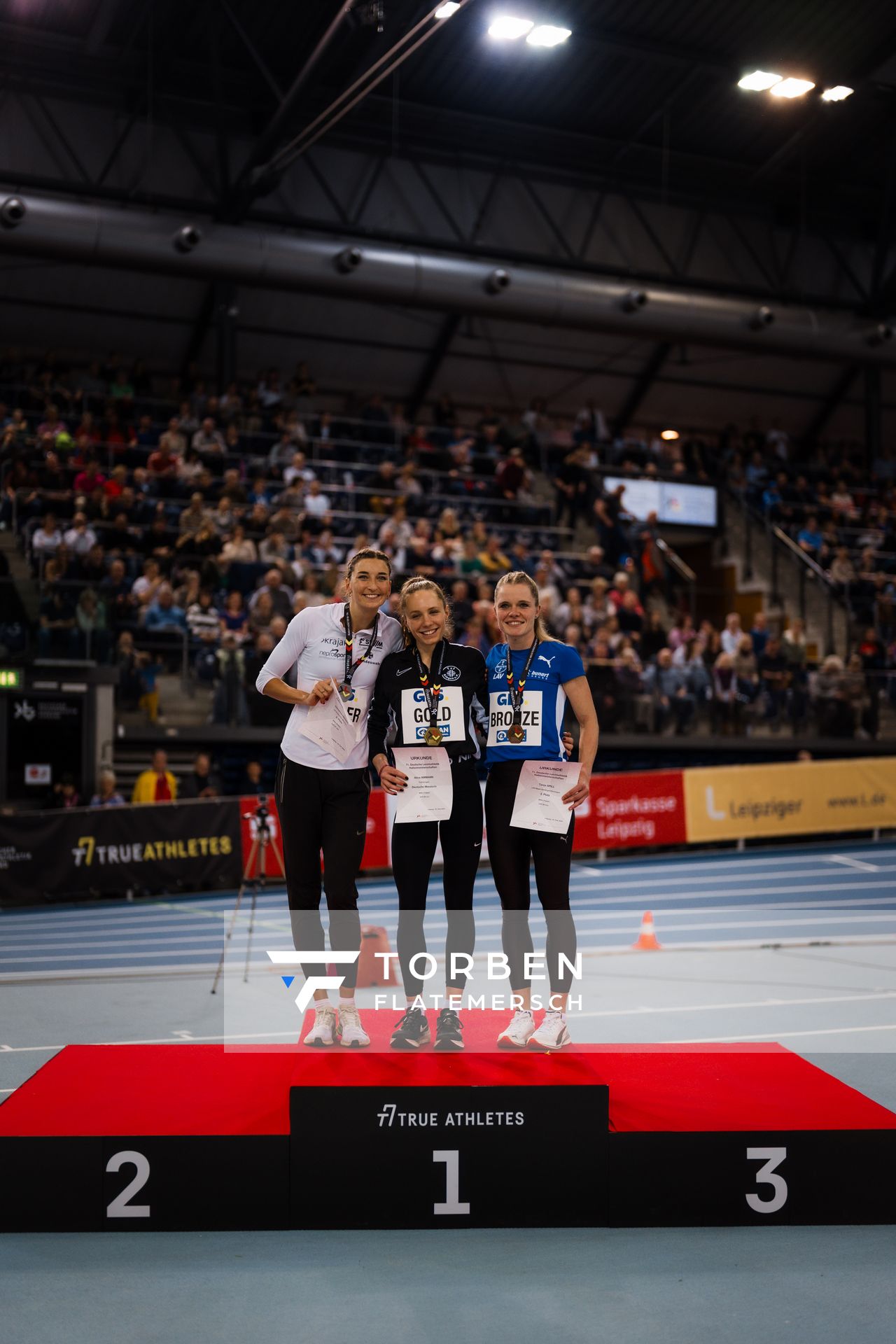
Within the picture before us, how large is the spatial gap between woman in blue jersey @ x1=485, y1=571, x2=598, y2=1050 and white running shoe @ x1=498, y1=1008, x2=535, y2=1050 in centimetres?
5

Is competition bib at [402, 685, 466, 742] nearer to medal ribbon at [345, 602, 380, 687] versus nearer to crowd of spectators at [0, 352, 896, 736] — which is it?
medal ribbon at [345, 602, 380, 687]

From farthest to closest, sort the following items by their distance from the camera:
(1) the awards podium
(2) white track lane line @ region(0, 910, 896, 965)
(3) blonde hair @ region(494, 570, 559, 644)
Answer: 1. (2) white track lane line @ region(0, 910, 896, 965)
2. (3) blonde hair @ region(494, 570, 559, 644)
3. (1) the awards podium

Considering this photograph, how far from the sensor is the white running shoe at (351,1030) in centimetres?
455

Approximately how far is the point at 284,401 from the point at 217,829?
11.5 metres

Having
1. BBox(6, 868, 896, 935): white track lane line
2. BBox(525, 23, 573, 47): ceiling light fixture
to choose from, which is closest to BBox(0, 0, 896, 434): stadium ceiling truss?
BBox(525, 23, 573, 47): ceiling light fixture

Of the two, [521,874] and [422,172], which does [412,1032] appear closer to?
[521,874]

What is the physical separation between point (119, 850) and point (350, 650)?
10438 millimetres

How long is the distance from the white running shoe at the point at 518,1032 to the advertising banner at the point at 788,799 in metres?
12.8

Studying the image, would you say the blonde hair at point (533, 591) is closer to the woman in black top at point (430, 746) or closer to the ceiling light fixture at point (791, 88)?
the woman in black top at point (430, 746)

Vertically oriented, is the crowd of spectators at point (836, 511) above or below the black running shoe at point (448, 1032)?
above

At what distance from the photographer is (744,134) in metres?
24.1

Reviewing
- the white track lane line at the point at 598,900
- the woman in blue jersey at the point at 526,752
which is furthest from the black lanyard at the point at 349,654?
the white track lane line at the point at 598,900

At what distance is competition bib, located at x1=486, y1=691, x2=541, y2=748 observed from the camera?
479cm
